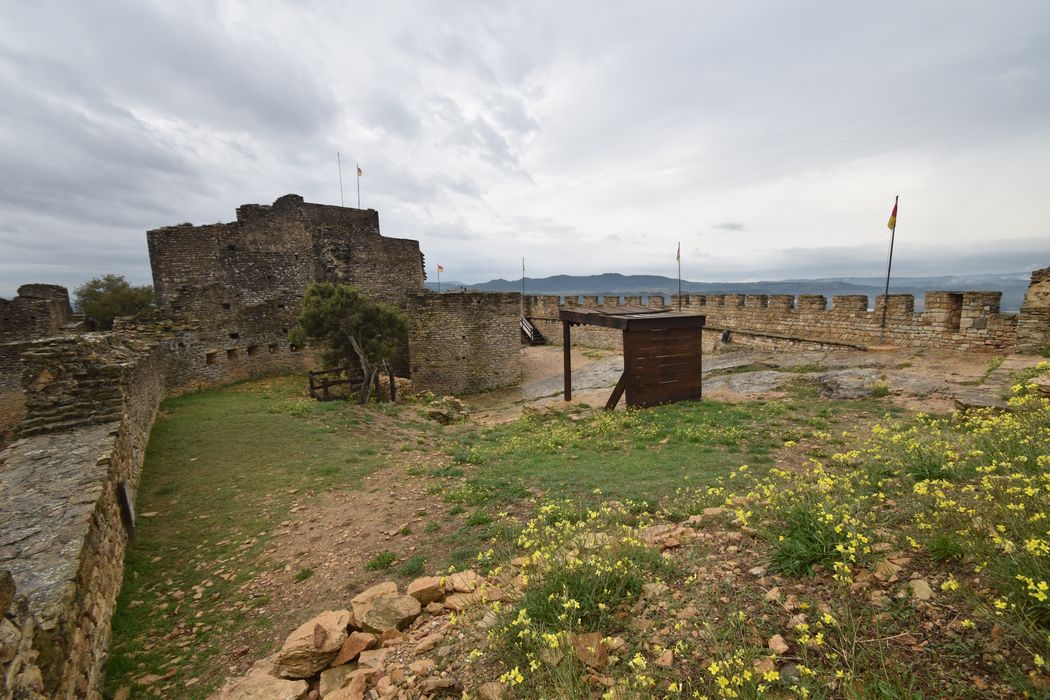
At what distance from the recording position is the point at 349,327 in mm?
14328

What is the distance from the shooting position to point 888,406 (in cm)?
894

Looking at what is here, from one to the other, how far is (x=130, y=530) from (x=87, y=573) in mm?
2587

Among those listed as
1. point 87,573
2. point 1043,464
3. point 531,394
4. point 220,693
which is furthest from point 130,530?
point 531,394

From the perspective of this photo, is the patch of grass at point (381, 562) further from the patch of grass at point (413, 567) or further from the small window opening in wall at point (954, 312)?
the small window opening in wall at point (954, 312)

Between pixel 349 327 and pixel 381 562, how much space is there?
1070 cm

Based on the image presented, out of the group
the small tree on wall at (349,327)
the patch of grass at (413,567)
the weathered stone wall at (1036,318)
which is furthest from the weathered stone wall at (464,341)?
the weathered stone wall at (1036,318)

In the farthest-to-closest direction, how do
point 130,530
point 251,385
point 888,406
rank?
point 251,385 < point 888,406 < point 130,530

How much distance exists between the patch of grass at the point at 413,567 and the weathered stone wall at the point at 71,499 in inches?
95.6

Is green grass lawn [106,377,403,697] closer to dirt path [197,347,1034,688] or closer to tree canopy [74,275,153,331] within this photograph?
dirt path [197,347,1034,688]

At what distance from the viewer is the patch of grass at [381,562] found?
4.92m

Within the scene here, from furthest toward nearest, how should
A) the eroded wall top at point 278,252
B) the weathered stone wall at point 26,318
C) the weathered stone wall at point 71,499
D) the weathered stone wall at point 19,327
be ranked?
the eroded wall top at point 278,252, the weathered stone wall at point 26,318, the weathered stone wall at point 19,327, the weathered stone wall at point 71,499

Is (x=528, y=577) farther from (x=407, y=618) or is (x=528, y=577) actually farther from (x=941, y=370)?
(x=941, y=370)

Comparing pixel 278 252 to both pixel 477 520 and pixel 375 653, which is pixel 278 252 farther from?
pixel 375 653

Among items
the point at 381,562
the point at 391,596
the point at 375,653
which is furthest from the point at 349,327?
the point at 375,653
